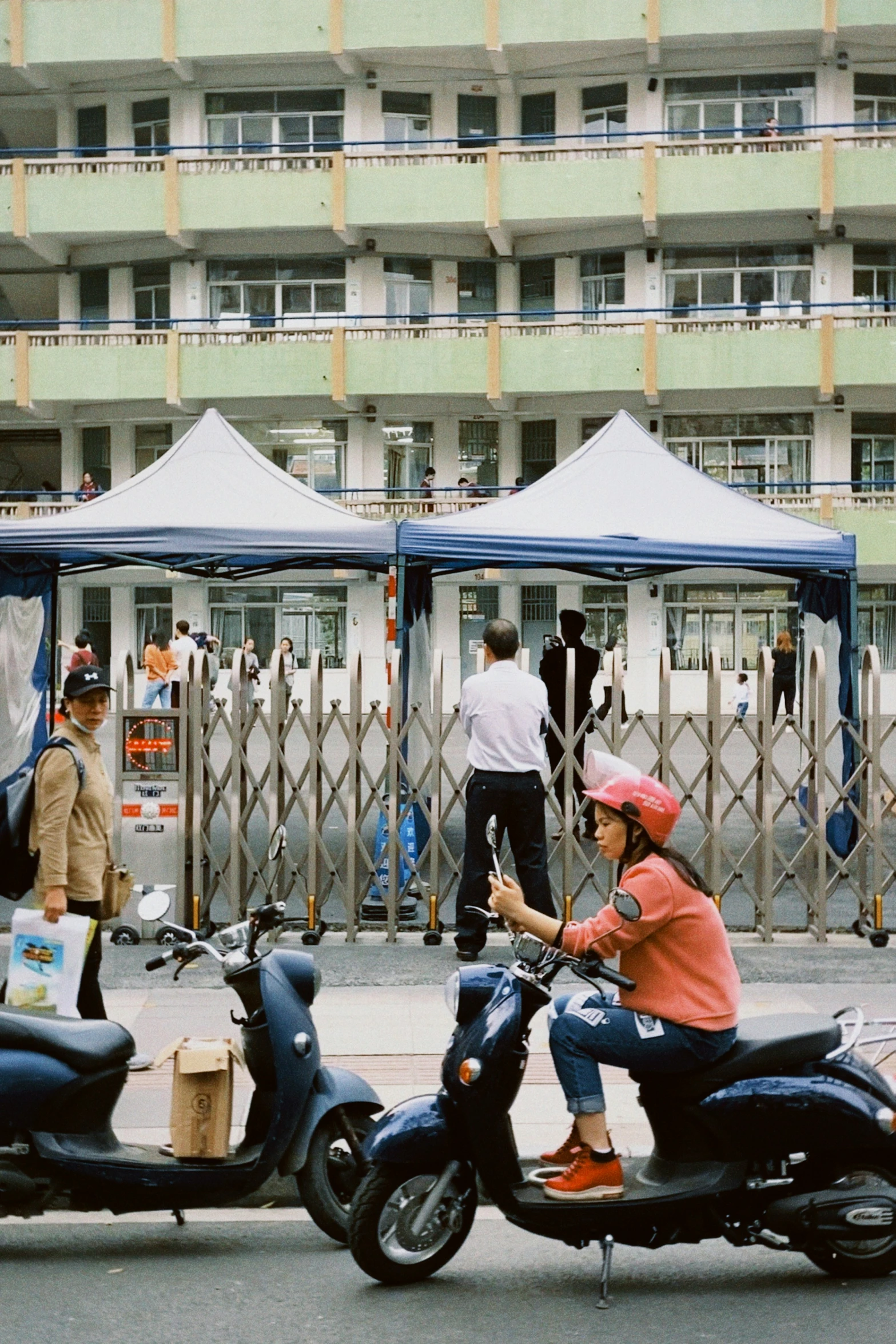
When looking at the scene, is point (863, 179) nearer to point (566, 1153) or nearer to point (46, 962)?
point (46, 962)

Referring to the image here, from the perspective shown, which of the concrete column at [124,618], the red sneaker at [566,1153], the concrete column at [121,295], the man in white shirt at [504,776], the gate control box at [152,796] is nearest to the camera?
the red sneaker at [566,1153]

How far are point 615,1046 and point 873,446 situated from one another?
107 feet

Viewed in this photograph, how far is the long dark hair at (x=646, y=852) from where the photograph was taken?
491cm

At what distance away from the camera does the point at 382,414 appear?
121ft

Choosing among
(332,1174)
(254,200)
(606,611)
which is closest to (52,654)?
(332,1174)

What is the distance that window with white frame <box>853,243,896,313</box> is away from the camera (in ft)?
117

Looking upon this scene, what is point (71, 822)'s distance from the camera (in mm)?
6789

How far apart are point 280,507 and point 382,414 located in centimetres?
2507

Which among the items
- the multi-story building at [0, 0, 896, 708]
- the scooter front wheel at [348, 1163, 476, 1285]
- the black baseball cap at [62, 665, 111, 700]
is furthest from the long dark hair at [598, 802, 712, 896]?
the multi-story building at [0, 0, 896, 708]

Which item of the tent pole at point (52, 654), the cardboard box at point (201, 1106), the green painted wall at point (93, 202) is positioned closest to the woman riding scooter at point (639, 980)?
the cardboard box at point (201, 1106)

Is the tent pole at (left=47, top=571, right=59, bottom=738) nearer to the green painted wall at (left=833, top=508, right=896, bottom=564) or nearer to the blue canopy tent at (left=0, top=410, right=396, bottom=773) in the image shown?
the blue canopy tent at (left=0, top=410, right=396, bottom=773)

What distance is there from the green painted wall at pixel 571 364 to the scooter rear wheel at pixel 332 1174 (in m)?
30.3

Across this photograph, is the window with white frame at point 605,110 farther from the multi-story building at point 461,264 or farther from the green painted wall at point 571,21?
the green painted wall at point 571,21

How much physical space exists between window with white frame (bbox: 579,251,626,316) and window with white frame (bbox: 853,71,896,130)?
217 inches
